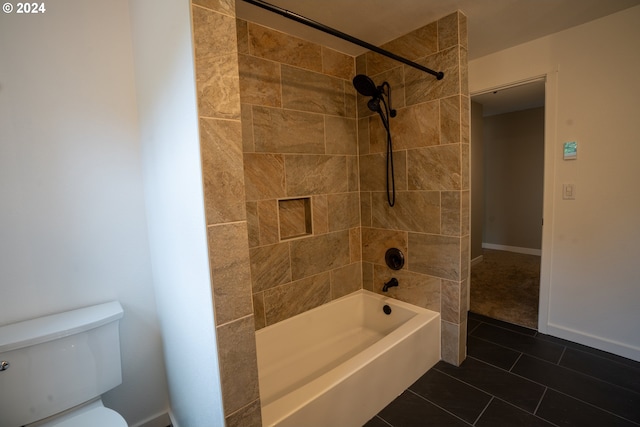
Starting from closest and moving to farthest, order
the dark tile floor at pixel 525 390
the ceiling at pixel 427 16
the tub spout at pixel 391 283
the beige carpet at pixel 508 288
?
1. the dark tile floor at pixel 525 390
2. the ceiling at pixel 427 16
3. the tub spout at pixel 391 283
4. the beige carpet at pixel 508 288

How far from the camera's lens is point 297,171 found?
2.08 metres

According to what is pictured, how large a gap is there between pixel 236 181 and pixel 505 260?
492 cm

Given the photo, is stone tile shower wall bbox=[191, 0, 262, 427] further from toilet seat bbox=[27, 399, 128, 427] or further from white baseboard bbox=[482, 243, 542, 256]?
white baseboard bbox=[482, 243, 542, 256]

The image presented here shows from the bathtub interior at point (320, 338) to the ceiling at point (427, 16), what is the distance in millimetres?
2124

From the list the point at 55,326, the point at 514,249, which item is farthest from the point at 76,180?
the point at 514,249

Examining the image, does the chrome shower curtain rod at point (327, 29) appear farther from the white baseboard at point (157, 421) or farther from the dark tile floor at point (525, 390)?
the white baseboard at point (157, 421)

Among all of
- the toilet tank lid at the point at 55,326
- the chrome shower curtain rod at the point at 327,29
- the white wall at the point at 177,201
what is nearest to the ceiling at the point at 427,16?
the chrome shower curtain rod at the point at 327,29

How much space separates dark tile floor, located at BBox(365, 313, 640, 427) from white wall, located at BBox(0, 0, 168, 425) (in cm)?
152

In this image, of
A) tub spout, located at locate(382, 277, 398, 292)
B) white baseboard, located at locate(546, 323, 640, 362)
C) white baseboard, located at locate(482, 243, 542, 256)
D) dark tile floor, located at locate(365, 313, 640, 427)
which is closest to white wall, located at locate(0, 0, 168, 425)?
dark tile floor, located at locate(365, 313, 640, 427)

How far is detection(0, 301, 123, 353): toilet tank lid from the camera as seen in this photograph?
3.86 ft

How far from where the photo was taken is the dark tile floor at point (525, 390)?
1557 millimetres

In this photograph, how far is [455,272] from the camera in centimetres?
194

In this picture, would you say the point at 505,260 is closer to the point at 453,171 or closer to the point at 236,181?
the point at 453,171

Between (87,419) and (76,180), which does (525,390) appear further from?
(76,180)
